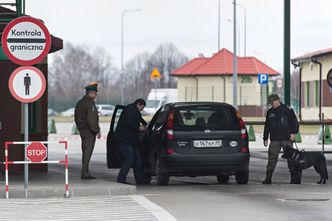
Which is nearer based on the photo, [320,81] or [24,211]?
[24,211]

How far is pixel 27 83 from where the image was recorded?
659 inches

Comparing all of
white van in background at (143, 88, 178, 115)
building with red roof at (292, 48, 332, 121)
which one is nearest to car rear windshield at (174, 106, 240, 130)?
building with red roof at (292, 48, 332, 121)

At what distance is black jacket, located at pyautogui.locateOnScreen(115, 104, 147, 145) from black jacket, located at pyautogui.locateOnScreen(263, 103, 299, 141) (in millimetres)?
2411

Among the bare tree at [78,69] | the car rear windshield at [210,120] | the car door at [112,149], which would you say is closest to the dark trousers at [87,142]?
the car door at [112,149]

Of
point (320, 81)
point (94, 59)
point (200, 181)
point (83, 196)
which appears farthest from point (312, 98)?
point (94, 59)

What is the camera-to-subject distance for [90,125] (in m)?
19.9

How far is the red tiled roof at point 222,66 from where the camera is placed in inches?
3782

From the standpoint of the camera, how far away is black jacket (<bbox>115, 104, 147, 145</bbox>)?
19.8 metres

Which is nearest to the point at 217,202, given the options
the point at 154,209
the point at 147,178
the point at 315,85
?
the point at 154,209

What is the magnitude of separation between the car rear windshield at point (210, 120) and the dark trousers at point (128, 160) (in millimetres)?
961

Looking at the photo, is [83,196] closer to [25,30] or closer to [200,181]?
[25,30]

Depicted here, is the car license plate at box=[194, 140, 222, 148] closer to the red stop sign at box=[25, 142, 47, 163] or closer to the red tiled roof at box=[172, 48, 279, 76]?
the red stop sign at box=[25, 142, 47, 163]

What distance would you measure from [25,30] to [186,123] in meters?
4.17

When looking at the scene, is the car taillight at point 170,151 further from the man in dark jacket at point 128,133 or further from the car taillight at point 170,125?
the man in dark jacket at point 128,133
